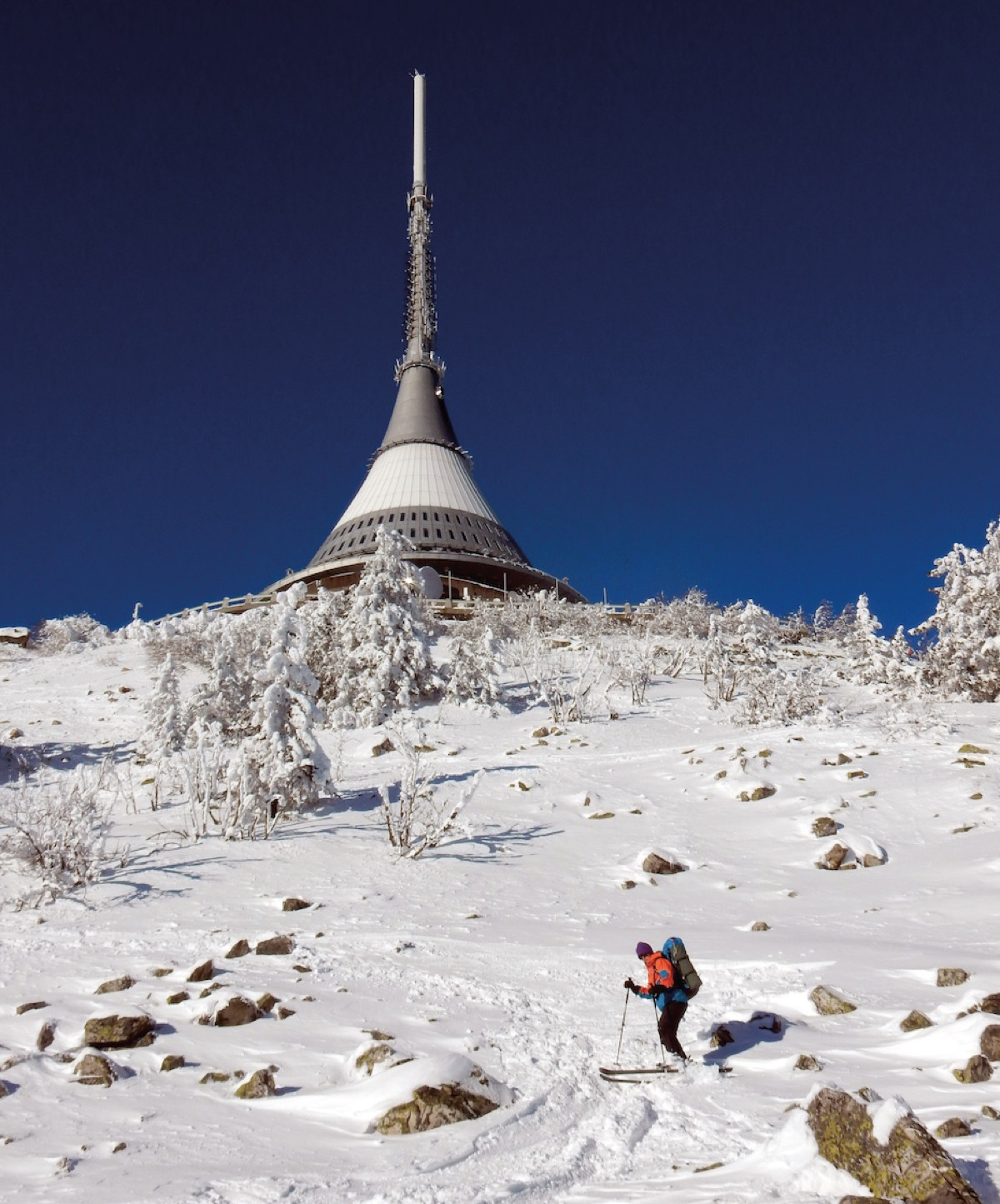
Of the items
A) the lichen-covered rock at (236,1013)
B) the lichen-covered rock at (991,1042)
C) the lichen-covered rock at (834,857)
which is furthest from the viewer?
the lichen-covered rock at (834,857)

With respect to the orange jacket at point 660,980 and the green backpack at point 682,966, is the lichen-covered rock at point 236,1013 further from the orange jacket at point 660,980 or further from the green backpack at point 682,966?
the green backpack at point 682,966

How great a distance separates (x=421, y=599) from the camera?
32.7m

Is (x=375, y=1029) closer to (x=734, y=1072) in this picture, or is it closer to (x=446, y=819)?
(x=734, y=1072)

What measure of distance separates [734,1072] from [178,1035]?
391cm

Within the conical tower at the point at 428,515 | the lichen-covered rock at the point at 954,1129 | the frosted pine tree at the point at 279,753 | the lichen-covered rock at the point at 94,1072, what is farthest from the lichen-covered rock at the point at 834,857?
the conical tower at the point at 428,515

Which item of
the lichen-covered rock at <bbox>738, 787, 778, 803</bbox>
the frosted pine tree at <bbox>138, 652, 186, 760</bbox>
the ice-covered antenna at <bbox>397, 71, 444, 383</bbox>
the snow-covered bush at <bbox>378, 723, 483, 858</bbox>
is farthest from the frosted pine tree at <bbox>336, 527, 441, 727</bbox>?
the ice-covered antenna at <bbox>397, 71, 444, 383</bbox>

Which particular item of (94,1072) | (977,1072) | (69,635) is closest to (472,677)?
(94,1072)

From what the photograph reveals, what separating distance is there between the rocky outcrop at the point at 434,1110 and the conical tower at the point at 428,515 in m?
37.9

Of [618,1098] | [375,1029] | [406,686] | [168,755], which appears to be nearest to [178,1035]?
[375,1029]

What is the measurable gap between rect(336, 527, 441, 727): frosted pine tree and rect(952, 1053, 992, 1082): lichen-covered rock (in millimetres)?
19135

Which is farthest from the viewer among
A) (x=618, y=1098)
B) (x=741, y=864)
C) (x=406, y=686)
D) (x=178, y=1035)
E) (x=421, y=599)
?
(x=421, y=599)

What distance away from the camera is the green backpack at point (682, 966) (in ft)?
19.6

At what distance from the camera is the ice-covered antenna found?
7775cm

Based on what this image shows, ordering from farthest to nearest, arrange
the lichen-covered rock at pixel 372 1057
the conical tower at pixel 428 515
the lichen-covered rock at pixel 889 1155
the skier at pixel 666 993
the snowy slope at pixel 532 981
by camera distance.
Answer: the conical tower at pixel 428 515 < the skier at pixel 666 993 < the lichen-covered rock at pixel 372 1057 < the snowy slope at pixel 532 981 < the lichen-covered rock at pixel 889 1155
